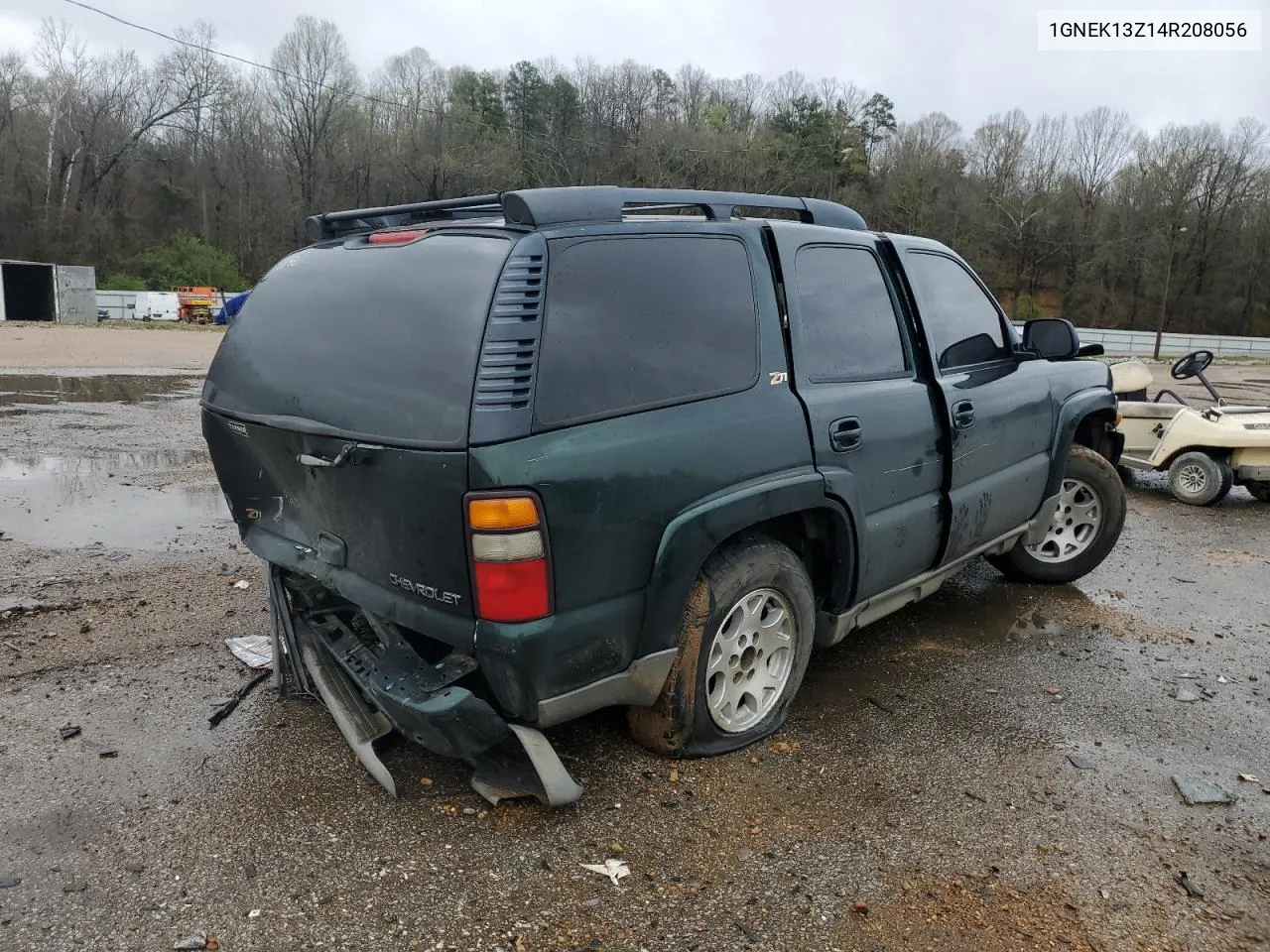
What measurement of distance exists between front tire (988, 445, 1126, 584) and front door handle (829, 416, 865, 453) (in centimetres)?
236

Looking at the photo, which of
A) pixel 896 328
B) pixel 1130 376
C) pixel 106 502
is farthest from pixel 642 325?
pixel 1130 376

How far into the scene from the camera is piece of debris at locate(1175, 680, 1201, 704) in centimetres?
407

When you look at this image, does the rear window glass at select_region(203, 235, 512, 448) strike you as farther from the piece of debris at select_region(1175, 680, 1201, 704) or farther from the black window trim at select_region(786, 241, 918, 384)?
the piece of debris at select_region(1175, 680, 1201, 704)

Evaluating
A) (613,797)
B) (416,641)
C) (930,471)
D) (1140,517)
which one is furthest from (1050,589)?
(416,641)

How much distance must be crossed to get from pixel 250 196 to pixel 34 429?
6726 centimetres

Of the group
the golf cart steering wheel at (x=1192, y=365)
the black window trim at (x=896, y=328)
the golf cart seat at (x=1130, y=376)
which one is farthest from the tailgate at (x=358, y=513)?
the golf cart seat at (x=1130, y=376)

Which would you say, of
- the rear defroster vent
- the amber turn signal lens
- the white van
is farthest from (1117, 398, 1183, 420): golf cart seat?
the white van

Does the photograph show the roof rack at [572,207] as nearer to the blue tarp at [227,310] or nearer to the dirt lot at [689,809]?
the dirt lot at [689,809]

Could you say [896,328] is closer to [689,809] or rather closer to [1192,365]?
[689,809]

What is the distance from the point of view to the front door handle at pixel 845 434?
3.45 metres

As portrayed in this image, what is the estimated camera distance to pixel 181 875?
265cm

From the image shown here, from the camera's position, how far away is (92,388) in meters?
14.6

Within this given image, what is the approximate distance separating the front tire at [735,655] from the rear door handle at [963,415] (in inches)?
45.6

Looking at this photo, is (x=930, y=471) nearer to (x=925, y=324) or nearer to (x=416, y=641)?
(x=925, y=324)
